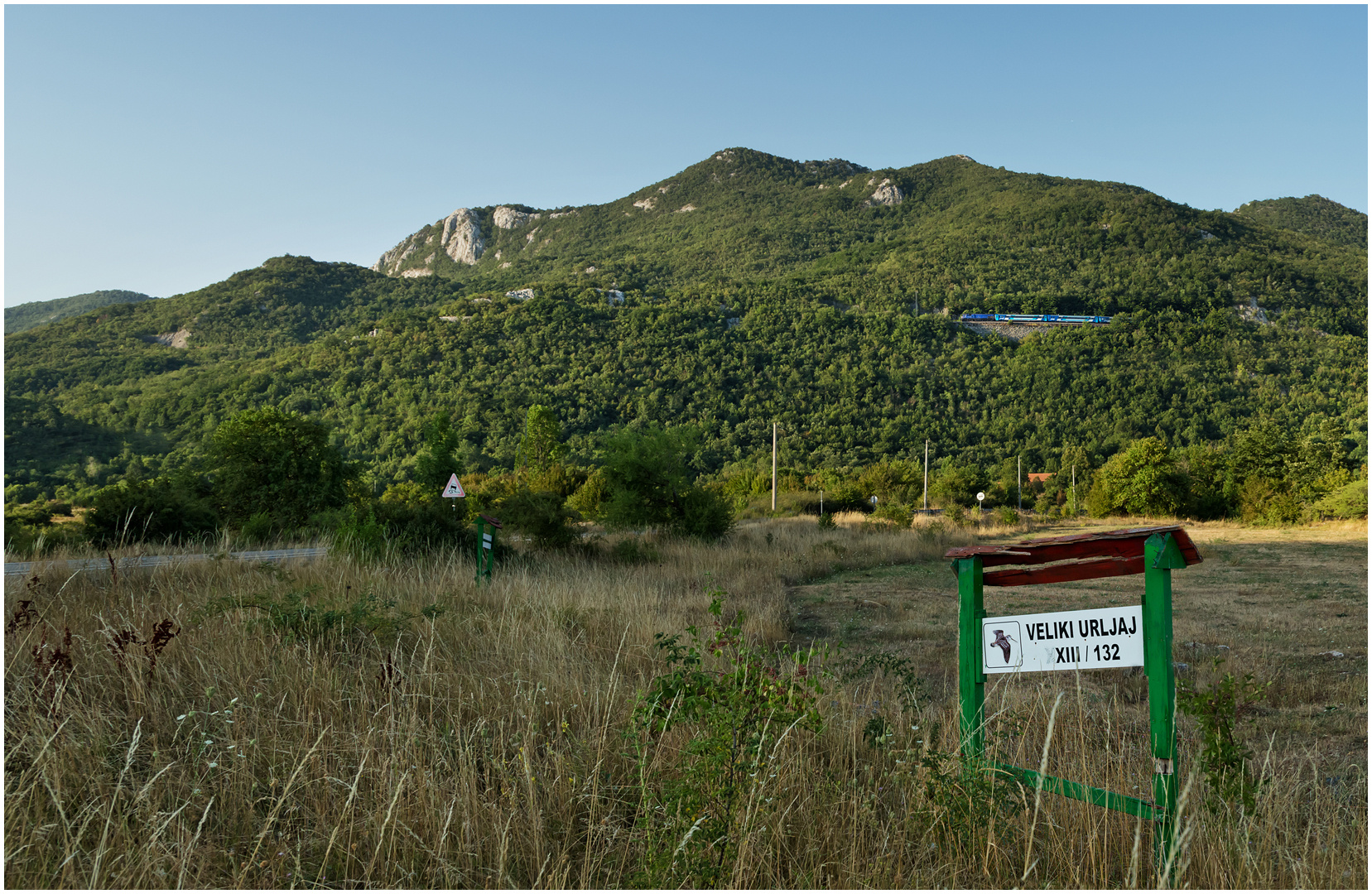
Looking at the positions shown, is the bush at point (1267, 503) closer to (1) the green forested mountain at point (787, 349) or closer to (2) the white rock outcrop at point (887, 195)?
(1) the green forested mountain at point (787, 349)

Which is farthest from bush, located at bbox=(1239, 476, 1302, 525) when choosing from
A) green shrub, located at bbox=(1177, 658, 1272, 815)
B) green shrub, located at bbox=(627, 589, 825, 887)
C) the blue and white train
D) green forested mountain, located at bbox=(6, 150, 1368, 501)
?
the blue and white train

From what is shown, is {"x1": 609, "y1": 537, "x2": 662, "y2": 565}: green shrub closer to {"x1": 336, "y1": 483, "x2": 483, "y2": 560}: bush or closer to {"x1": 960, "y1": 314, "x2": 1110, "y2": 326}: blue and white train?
{"x1": 336, "y1": 483, "x2": 483, "y2": 560}: bush

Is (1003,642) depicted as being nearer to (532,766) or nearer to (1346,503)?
(532,766)

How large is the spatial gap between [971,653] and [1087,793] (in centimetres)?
57

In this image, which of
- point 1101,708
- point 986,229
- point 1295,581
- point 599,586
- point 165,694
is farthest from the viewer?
point 986,229

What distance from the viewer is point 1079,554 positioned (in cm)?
262

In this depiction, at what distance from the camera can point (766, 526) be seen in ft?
89.4

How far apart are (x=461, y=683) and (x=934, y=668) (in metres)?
4.21

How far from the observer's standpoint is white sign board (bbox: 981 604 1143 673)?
7.51ft


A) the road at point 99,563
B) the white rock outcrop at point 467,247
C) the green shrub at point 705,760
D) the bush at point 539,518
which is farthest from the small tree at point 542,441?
the white rock outcrop at point 467,247

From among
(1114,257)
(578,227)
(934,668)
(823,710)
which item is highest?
(578,227)

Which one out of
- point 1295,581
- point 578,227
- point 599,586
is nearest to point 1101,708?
point 599,586

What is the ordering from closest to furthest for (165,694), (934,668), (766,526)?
(165,694), (934,668), (766,526)

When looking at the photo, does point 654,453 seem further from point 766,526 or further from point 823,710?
point 823,710
